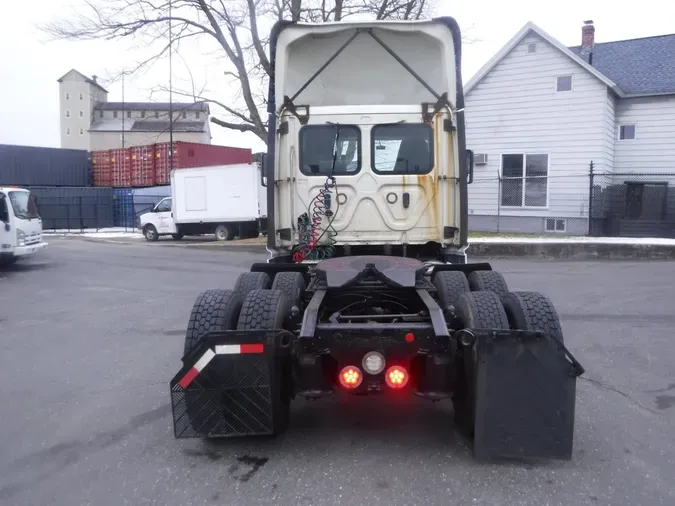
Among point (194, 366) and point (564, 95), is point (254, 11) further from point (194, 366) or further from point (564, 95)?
point (194, 366)

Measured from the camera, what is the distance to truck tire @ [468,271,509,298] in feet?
17.2

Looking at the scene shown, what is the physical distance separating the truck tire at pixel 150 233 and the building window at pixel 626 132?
18.3 metres

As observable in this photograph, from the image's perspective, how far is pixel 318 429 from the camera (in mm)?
4680

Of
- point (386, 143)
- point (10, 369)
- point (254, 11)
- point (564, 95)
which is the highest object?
point (254, 11)

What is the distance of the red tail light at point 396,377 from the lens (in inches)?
158

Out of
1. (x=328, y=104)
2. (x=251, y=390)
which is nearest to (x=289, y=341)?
(x=251, y=390)

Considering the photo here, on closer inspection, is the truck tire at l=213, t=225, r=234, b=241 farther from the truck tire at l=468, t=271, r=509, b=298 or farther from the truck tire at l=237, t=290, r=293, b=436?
the truck tire at l=237, t=290, r=293, b=436

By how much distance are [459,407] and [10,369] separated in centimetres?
487

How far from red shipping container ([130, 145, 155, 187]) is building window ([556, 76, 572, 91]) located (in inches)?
858

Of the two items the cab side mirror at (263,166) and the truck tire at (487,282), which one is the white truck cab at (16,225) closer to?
the cab side mirror at (263,166)

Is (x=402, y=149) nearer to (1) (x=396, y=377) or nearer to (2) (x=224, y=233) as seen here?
(1) (x=396, y=377)

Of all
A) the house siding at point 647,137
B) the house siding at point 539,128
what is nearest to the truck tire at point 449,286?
the house siding at point 539,128

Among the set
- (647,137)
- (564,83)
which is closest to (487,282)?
(564,83)

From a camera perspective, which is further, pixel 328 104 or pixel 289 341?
pixel 328 104
